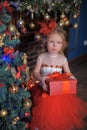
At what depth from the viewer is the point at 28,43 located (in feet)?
11.3

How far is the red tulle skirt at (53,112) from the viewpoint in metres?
2.28

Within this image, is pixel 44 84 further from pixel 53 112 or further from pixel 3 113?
pixel 3 113

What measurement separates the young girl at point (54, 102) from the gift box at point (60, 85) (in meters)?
0.08

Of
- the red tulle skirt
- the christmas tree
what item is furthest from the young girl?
the christmas tree

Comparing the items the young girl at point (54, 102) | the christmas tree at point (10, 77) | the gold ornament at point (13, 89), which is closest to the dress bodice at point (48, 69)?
the young girl at point (54, 102)

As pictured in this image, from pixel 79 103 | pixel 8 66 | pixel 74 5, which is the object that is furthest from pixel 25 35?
pixel 8 66

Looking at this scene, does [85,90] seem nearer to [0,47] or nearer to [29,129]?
[29,129]

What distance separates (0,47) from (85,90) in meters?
1.85

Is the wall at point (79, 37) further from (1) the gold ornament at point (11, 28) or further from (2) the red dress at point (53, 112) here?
(1) the gold ornament at point (11, 28)

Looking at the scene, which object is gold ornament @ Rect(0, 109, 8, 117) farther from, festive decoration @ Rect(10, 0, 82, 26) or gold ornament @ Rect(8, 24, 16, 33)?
festive decoration @ Rect(10, 0, 82, 26)

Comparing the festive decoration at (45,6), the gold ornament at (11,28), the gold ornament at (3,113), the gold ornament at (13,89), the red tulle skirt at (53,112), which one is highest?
the festive decoration at (45,6)

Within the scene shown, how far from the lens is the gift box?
7.06ft

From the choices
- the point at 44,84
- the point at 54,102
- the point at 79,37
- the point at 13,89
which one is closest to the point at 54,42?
the point at 44,84

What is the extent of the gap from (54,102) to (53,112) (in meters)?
0.08
